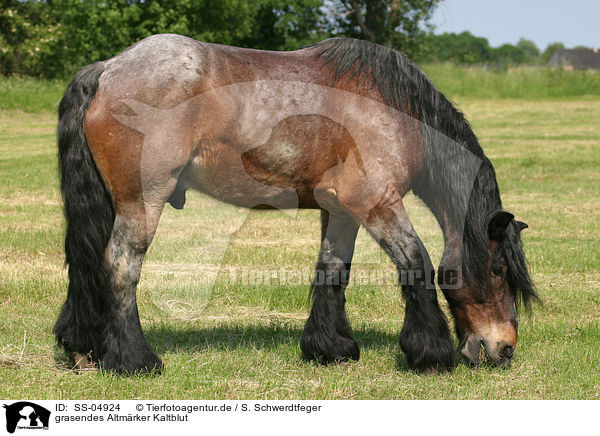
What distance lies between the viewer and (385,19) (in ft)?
103

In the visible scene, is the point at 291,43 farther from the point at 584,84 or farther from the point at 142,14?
the point at 584,84

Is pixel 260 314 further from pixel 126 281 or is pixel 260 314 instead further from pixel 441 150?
pixel 441 150

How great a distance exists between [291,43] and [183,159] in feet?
80.6

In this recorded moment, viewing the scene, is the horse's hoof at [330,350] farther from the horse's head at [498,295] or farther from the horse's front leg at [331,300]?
the horse's head at [498,295]

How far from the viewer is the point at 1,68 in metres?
24.5

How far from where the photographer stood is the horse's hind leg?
390 centimetres

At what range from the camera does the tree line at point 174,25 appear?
883 inches

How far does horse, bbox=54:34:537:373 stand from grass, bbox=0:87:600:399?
0.25 meters

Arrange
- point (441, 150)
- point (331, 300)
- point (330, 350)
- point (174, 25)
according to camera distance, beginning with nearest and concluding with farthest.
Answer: point (441, 150) < point (330, 350) < point (331, 300) < point (174, 25)

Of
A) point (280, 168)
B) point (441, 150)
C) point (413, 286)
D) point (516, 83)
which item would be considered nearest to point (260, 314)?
point (413, 286)

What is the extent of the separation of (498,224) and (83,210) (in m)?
2.45

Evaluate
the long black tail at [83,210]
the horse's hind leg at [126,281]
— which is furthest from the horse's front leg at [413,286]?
the long black tail at [83,210]

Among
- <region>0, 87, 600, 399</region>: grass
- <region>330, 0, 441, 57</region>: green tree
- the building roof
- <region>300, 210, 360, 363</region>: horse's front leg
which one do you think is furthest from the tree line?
the building roof
